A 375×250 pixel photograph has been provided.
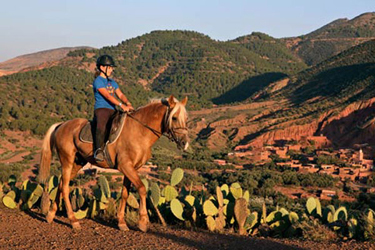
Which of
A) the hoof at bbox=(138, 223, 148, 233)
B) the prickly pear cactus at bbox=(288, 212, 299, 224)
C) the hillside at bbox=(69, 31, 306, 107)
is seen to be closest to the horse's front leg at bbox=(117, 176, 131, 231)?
the hoof at bbox=(138, 223, 148, 233)

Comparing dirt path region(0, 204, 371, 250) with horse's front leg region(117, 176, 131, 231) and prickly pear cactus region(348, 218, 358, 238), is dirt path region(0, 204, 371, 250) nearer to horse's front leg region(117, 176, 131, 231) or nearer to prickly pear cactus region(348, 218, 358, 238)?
horse's front leg region(117, 176, 131, 231)

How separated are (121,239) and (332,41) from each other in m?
176

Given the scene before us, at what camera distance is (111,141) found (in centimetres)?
760

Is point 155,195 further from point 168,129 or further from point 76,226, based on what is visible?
point 168,129

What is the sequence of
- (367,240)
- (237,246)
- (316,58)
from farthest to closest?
(316,58), (367,240), (237,246)

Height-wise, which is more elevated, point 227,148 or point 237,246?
point 237,246

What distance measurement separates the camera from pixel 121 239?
23.4ft

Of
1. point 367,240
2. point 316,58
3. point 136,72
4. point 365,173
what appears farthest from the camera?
point 316,58

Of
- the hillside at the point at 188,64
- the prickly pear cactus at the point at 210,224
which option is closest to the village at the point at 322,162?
the prickly pear cactus at the point at 210,224

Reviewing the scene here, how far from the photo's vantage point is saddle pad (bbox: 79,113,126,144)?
7.60 m

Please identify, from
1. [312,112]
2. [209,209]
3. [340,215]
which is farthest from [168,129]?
[312,112]

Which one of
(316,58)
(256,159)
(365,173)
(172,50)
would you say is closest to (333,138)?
(256,159)

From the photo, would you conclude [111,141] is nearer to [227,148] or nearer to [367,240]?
[367,240]

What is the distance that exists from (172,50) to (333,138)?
91991 mm
